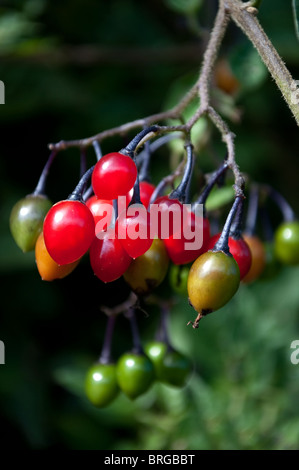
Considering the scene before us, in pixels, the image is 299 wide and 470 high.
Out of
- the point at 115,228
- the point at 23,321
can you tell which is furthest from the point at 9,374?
the point at 115,228

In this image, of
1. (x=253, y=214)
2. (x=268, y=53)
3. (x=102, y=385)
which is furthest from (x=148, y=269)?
(x=253, y=214)

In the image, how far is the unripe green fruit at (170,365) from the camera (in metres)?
1.71

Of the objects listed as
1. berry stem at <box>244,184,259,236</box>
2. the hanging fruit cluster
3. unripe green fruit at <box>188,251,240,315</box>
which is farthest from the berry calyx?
berry stem at <box>244,184,259,236</box>

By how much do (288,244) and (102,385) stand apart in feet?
2.13

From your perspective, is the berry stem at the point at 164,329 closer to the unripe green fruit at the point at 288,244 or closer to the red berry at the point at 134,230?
the unripe green fruit at the point at 288,244

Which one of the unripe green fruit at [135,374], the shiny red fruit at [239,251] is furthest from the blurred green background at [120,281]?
the shiny red fruit at [239,251]

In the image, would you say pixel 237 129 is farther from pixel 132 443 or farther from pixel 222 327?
pixel 132 443

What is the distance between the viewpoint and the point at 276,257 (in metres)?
1.88

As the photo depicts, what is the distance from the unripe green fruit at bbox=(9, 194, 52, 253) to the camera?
1.36 metres

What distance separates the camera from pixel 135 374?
1609 millimetres

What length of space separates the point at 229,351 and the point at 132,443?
1.61 ft

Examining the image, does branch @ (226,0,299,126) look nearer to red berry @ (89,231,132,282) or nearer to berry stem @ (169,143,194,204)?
berry stem @ (169,143,194,204)
